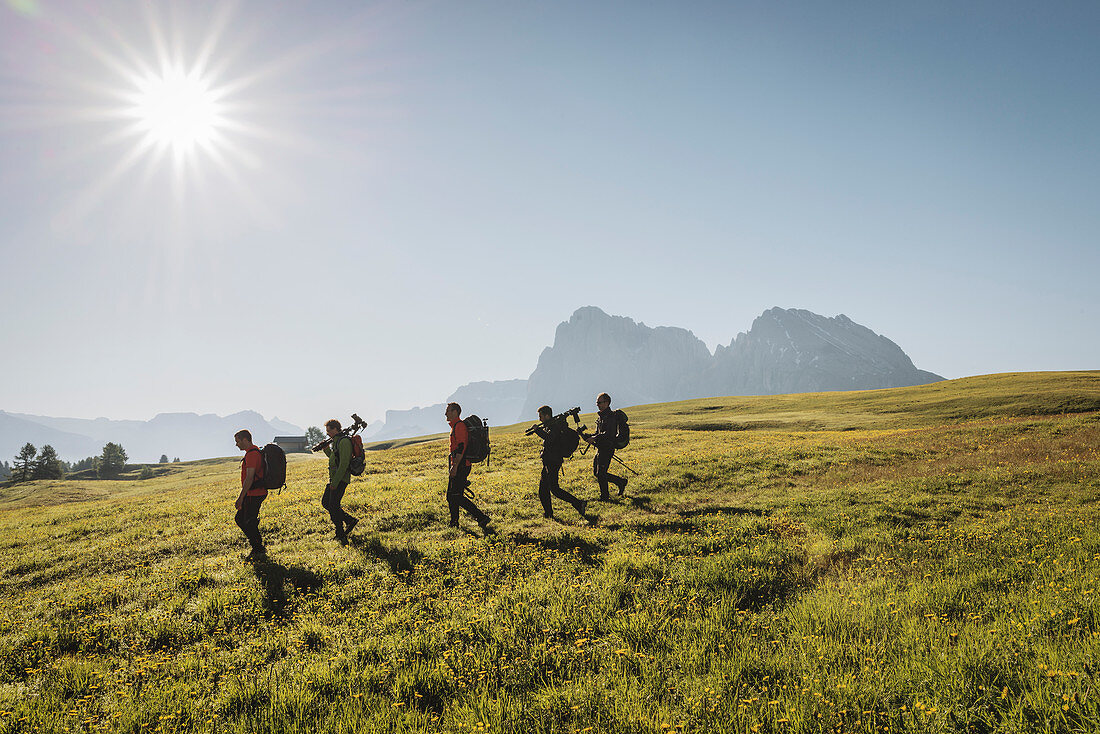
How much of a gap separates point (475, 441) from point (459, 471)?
0.90 metres

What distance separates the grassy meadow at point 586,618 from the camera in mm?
4668

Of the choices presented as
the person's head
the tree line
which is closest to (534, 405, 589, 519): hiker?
the person's head

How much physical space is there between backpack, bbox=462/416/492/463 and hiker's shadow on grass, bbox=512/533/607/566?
2237 millimetres

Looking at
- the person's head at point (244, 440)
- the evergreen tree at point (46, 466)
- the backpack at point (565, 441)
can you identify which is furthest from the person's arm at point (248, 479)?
the evergreen tree at point (46, 466)

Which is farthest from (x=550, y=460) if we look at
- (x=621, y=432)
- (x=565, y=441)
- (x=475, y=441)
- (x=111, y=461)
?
(x=111, y=461)

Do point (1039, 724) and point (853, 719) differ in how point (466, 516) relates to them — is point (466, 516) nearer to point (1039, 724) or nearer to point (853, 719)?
point (853, 719)

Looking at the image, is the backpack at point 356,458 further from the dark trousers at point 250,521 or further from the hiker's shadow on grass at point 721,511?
the hiker's shadow on grass at point 721,511

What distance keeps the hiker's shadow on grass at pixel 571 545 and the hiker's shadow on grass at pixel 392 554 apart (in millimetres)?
2420

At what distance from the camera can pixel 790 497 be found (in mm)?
15391

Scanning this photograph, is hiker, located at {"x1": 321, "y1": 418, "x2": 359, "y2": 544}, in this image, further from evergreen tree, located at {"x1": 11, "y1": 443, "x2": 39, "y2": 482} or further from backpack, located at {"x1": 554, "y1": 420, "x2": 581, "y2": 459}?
evergreen tree, located at {"x1": 11, "y1": 443, "x2": 39, "y2": 482}

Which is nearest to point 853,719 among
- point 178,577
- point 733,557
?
point 733,557

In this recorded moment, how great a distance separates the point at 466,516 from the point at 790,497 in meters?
10.3

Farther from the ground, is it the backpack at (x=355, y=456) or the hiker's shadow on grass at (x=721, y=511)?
the backpack at (x=355, y=456)

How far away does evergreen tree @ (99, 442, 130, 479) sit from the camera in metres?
116
